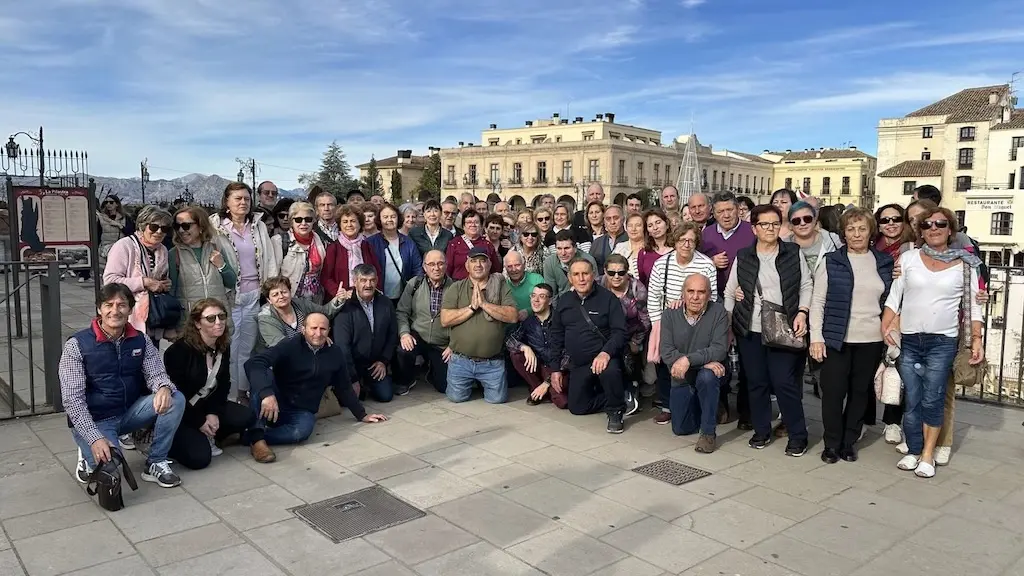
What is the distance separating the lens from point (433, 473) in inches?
205

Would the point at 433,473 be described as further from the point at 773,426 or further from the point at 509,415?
the point at 773,426

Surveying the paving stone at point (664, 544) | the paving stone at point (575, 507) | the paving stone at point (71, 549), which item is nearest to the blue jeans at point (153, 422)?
the paving stone at point (71, 549)

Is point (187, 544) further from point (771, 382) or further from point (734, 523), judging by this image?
point (771, 382)

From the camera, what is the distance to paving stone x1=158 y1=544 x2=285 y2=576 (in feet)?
12.1

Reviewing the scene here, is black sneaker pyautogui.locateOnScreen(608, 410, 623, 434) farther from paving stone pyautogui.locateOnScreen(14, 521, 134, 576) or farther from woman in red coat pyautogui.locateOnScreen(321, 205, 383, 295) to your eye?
paving stone pyautogui.locateOnScreen(14, 521, 134, 576)

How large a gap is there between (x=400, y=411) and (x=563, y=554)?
3.26 meters

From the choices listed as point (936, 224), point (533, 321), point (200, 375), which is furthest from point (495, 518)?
point (936, 224)

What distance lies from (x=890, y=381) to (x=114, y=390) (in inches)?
211

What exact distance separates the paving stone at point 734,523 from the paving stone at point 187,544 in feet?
8.42

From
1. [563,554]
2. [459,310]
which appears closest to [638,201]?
[459,310]

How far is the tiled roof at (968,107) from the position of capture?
57.8 meters

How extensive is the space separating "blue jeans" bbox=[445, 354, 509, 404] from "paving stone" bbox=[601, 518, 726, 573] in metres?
3.02

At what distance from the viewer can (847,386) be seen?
5.59 m

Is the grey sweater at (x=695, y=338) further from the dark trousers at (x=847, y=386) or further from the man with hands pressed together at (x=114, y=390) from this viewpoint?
the man with hands pressed together at (x=114, y=390)
